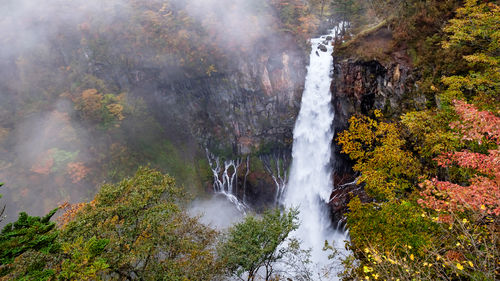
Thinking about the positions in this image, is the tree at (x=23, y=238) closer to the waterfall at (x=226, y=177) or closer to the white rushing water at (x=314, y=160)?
the white rushing water at (x=314, y=160)

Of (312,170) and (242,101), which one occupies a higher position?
(242,101)

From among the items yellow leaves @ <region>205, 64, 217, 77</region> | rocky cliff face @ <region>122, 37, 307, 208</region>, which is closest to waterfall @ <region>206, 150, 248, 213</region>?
rocky cliff face @ <region>122, 37, 307, 208</region>

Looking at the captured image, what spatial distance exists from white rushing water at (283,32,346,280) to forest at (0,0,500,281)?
1617mm

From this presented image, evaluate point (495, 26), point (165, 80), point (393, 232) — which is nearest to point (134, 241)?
point (393, 232)

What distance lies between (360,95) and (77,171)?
2910 centimetres

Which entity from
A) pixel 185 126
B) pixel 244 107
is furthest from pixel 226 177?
pixel 244 107

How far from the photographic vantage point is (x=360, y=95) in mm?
19047

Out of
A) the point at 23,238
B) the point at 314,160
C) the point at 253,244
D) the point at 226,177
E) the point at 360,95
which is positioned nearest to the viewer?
the point at 23,238

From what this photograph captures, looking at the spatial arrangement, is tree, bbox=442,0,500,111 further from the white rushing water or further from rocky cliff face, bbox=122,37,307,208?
rocky cliff face, bbox=122,37,307,208

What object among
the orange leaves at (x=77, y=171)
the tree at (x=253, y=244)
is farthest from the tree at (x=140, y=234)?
the orange leaves at (x=77, y=171)

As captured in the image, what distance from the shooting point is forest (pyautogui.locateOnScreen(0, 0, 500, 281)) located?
9.41 meters

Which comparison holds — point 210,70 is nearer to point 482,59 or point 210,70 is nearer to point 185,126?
point 185,126

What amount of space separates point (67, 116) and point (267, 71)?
23.5m

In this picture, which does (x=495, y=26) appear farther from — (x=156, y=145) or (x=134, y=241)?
(x=156, y=145)
